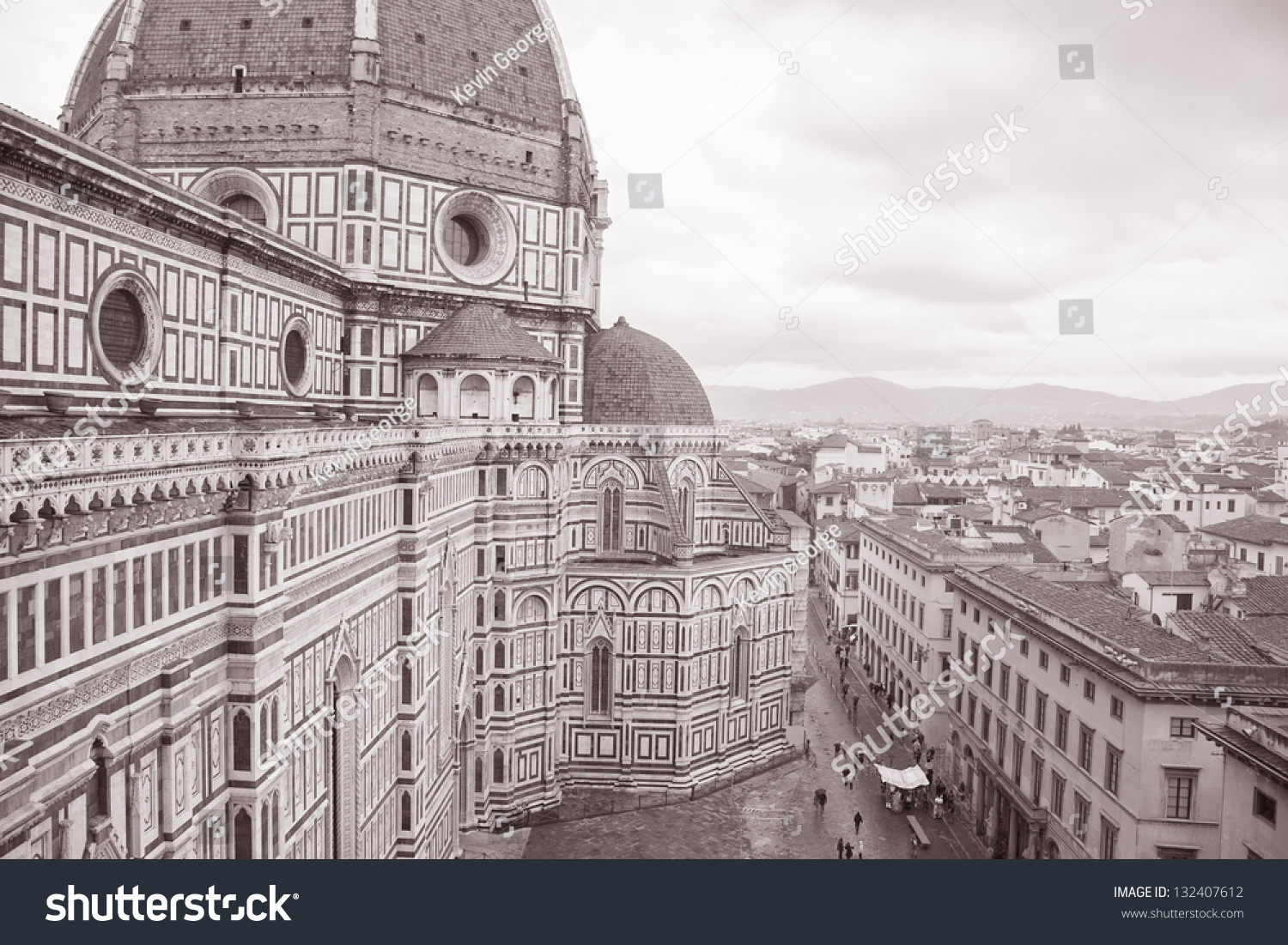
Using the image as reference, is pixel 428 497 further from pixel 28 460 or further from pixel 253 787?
pixel 28 460

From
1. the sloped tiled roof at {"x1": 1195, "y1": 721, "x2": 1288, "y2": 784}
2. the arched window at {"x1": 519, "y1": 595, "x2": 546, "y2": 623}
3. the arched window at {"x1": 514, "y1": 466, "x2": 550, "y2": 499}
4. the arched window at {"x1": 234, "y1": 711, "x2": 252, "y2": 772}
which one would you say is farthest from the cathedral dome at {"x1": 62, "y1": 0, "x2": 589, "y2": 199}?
the sloped tiled roof at {"x1": 1195, "y1": 721, "x2": 1288, "y2": 784}

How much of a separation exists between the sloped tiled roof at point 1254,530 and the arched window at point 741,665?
79.8 ft

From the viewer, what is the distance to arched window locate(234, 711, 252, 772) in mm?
14984

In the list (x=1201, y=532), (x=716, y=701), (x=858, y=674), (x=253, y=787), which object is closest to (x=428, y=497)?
(x=253, y=787)

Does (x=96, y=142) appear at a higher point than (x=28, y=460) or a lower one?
higher

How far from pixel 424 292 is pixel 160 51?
34.6ft

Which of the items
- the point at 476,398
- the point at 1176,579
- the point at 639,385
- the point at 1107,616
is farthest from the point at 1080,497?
the point at 476,398

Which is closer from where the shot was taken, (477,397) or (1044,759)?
(1044,759)

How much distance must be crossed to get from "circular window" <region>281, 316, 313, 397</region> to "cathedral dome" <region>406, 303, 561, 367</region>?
367 cm

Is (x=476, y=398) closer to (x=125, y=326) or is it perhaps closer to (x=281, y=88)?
(x=281, y=88)

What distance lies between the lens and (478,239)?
109ft

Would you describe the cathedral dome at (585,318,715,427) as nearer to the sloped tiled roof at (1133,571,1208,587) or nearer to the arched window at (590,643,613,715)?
the arched window at (590,643,613,715)

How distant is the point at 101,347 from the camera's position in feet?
58.0

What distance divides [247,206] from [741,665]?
74.7 ft
